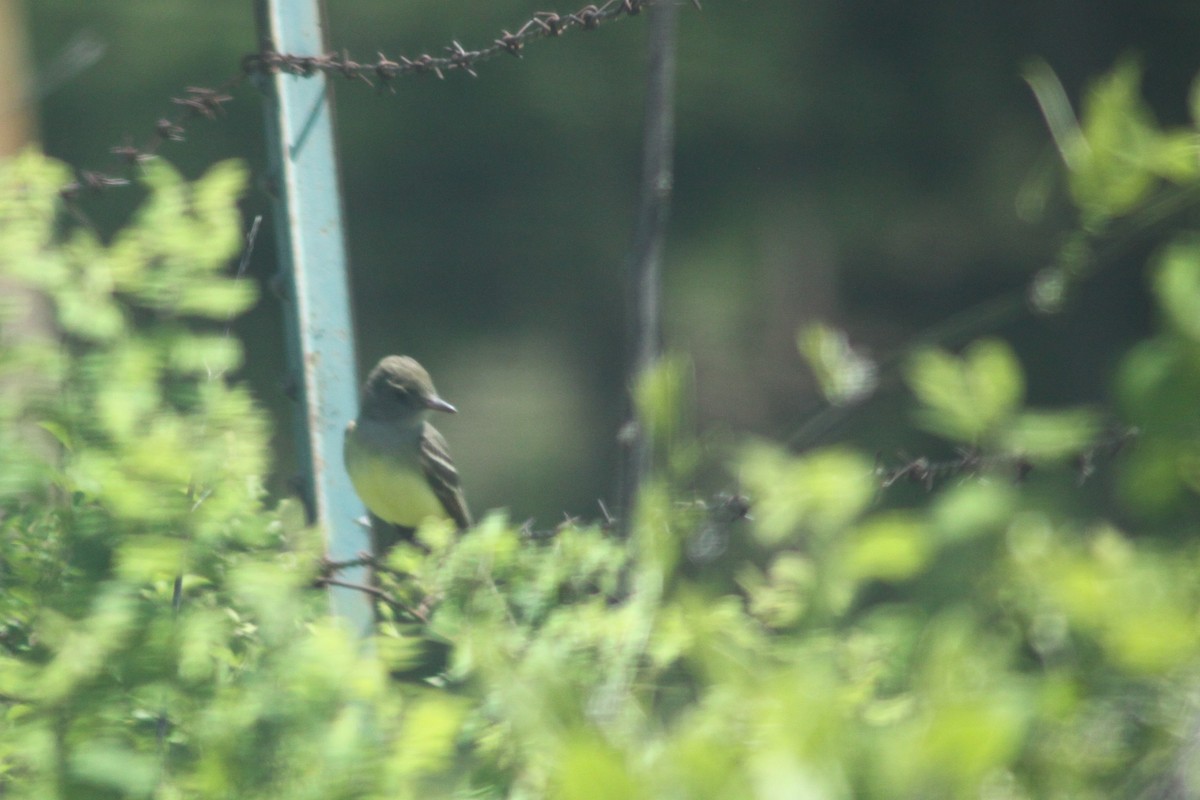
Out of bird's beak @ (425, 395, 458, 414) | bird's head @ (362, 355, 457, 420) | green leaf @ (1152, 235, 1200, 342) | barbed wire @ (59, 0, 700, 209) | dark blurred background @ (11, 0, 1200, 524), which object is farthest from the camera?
dark blurred background @ (11, 0, 1200, 524)

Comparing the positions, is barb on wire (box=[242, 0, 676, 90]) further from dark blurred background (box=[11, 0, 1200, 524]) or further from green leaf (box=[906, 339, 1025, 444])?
dark blurred background (box=[11, 0, 1200, 524])

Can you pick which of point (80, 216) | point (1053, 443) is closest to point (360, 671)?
point (1053, 443)

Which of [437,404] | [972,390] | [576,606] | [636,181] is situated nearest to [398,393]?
[437,404]

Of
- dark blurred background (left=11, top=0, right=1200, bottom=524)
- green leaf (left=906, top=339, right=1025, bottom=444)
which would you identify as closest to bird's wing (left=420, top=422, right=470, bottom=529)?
green leaf (left=906, top=339, right=1025, bottom=444)

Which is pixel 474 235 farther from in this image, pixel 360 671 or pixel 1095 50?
pixel 360 671

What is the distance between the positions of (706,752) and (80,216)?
1192 millimetres

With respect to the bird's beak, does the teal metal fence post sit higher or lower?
lower

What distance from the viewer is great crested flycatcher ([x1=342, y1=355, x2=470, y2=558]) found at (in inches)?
164

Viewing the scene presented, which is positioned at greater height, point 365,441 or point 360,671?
point 365,441

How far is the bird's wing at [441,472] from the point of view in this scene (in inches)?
171

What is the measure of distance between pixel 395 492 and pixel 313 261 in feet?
4.84

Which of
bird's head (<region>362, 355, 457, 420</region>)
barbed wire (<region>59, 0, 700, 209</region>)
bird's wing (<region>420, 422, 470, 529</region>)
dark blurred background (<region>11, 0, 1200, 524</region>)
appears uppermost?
dark blurred background (<region>11, 0, 1200, 524</region>)

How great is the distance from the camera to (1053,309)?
1106 mm

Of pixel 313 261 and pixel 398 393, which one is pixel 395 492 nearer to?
pixel 398 393
